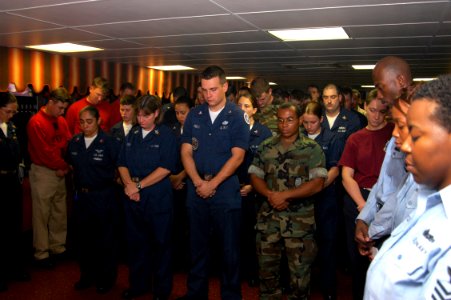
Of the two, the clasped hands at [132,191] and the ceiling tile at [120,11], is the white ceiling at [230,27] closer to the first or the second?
the ceiling tile at [120,11]

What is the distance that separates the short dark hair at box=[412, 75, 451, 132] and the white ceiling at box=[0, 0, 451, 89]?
211 centimetres

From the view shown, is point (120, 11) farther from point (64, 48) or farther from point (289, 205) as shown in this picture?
point (64, 48)

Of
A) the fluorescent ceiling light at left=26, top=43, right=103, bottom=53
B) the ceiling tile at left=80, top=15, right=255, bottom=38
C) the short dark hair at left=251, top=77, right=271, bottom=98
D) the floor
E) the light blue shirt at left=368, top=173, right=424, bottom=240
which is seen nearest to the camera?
the light blue shirt at left=368, top=173, right=424, bottom=240

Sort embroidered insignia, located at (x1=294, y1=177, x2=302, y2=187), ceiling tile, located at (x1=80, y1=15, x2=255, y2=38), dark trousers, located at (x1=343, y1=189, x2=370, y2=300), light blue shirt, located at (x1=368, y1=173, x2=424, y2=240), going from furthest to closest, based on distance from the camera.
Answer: ceiling tile, located at (x1=80, y1=15, x2=255, y2=38)
embroidered insignia, located at (x1=294, y1=177, x2=302, y2=187)
dark trousers, located at (x1=343, y1=189, x2=370, y2=300)
light blue shirt, located at (x1=368, y1=173, x2=424, y2=240)

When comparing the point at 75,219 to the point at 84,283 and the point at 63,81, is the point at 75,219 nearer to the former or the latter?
the point at 84,283

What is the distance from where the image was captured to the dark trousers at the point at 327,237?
118 inches

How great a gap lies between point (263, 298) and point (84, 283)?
1622mm

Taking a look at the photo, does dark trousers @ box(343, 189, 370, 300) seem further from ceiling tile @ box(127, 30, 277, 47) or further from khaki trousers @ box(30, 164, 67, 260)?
khaki trousers @ box(30, 164, 67, 260)

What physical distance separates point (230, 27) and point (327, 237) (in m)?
2.28

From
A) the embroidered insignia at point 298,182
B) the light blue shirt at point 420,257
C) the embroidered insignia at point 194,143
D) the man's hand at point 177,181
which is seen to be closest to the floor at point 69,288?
the man's hand at point 177,181

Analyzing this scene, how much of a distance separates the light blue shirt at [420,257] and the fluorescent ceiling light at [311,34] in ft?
10.6

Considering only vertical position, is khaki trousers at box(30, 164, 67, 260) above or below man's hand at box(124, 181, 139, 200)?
below

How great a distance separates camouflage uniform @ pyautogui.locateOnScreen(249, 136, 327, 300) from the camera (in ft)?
8.36

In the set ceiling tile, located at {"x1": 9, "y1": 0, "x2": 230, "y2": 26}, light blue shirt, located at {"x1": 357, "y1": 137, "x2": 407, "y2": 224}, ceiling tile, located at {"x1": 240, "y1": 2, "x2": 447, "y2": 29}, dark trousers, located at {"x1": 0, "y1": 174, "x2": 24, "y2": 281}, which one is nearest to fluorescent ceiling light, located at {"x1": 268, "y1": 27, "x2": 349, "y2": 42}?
ceiling tile, located at {"x1": 240, "y1": 2, "x2": 447, "y2": 29}
